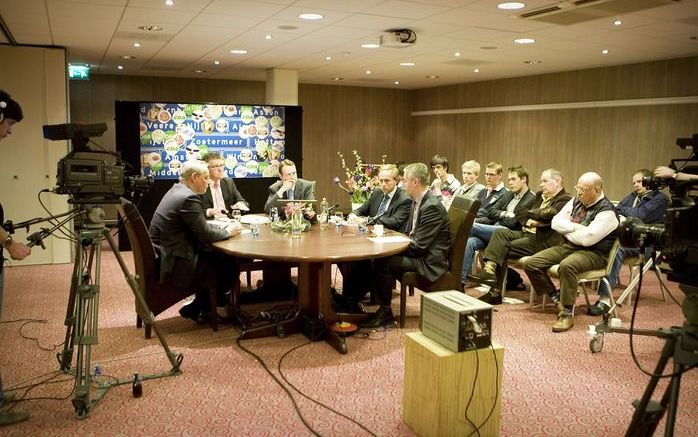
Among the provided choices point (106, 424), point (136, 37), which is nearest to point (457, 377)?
point (106, 424)

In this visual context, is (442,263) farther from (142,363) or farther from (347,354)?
(142,363)

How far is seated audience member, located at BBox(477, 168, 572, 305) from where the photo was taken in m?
5.69

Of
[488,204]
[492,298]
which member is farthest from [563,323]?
[488,204]

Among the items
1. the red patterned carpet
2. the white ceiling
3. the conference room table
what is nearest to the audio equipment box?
the red patterned carpet

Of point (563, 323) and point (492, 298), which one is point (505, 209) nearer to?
point (492, 298)

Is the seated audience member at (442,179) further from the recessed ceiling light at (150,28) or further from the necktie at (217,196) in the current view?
the recessed ceiling light at (150,28)

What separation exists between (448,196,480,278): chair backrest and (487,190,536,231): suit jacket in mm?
1351

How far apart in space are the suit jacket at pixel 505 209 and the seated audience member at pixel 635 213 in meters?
0.89

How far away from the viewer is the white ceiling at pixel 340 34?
205 inches

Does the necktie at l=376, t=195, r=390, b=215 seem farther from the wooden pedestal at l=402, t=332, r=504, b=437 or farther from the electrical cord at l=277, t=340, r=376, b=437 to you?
the wooden pedestal at l=402, t=332, r=504, b=437

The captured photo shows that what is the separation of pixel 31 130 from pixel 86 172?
4933 millimetres

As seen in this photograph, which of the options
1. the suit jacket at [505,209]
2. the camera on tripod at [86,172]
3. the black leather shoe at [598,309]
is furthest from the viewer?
the suit jacket at [505,209]

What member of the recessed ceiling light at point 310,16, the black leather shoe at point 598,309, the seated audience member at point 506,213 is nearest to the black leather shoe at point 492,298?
the seated audience member at point 506,213

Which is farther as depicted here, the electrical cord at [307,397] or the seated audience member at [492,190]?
the seated audience member at [492,190]
